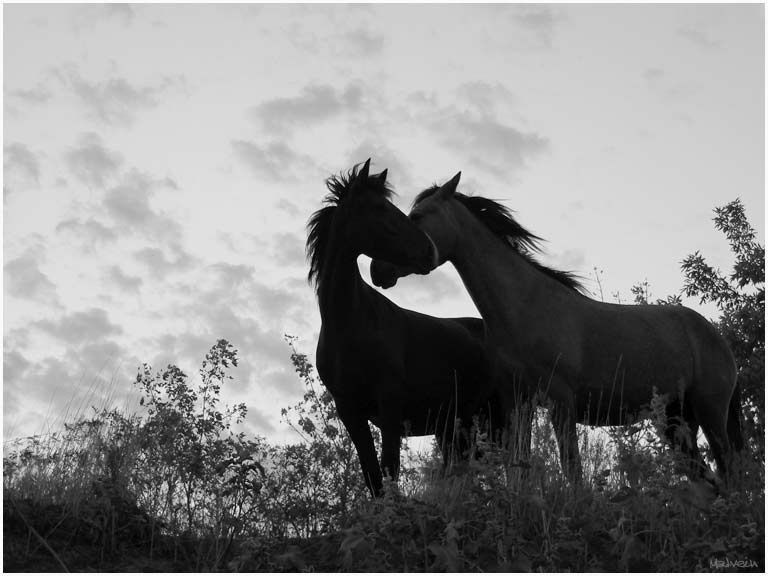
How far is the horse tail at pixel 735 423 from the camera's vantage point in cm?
876

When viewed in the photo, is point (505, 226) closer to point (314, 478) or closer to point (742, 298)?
point (314, 478)

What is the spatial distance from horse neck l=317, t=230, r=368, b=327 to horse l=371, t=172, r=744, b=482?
0.33 m

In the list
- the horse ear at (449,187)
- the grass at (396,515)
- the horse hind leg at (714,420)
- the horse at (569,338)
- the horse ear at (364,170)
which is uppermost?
the horse ear at (449,187)

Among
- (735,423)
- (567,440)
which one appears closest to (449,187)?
(567,440)

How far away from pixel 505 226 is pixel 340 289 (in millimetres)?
1779

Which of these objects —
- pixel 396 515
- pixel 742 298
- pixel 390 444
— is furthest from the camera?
pixel 742 298

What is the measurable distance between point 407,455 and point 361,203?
2.66m

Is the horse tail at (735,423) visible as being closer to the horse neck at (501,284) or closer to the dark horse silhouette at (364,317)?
the horse neck at (501,284)

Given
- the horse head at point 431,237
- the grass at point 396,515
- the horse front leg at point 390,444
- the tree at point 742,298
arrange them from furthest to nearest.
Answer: the tree at point 742,298 < the horse head at point 431,237 < the horse front leg at point 390,444 < the grass at point 396,515

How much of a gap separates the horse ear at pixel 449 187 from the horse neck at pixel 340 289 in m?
1.13

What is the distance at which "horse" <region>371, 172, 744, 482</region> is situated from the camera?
7.54m

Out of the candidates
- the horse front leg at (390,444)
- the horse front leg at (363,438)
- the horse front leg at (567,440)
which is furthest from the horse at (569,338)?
the horse front leg at (363,438)

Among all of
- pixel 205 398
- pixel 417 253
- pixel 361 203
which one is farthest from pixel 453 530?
pixel 205 398

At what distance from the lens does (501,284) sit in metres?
7.84
